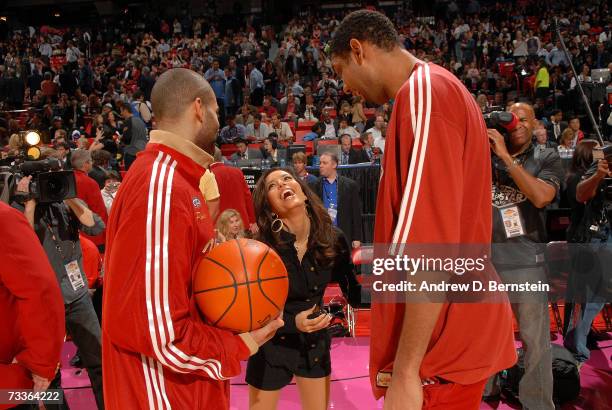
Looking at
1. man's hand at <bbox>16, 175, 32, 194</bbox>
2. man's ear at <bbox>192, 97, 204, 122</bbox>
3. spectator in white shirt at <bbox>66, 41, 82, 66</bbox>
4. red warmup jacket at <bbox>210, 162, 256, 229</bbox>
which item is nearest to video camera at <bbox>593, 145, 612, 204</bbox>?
man's ear at <bbox>192, 97, 204, 122</bbox>

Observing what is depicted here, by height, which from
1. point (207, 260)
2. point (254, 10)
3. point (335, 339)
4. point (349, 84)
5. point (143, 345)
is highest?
point (254, 10)

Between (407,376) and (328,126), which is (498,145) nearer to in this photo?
(407,376)

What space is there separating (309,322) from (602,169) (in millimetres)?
2468

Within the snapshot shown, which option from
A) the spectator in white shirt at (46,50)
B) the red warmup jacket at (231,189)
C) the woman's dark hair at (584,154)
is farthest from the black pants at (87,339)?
the spectator in white shirt at (46,50)

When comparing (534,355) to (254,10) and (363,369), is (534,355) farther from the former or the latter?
(254,10)

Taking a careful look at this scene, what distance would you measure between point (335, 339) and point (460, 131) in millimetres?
4352

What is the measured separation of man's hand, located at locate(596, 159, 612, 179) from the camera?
13.6 feet

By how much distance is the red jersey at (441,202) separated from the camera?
1471 millimetres

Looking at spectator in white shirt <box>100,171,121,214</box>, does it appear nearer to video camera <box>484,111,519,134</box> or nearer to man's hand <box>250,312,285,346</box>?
video camera <box>484,111,519,134</box>

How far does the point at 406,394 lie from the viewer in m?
1.50

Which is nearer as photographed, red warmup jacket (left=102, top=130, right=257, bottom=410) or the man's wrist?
the man's wrist

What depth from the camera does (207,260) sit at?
1.90m

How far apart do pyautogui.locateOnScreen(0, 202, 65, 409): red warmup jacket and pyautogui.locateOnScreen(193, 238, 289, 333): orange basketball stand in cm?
84

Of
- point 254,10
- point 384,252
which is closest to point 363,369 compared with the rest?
point 384,252
